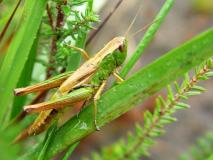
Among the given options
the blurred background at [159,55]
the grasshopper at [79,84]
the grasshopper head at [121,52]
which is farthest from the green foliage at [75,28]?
the blurred background at [159,55]

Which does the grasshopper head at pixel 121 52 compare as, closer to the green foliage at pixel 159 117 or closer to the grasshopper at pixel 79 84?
the grasshopper at pixel 79 84

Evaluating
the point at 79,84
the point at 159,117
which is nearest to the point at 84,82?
the point at 79,84

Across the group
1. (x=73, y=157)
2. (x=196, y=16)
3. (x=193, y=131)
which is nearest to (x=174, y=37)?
(x=196, y=16)

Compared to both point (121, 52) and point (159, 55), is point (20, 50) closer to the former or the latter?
point (121, 52)

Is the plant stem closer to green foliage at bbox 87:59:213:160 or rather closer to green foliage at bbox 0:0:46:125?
green foliage at bbox 87:59:213:160

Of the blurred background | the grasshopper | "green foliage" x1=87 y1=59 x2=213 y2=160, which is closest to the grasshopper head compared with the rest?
the grasshopper

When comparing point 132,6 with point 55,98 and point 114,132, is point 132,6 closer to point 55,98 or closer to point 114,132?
point 114,132

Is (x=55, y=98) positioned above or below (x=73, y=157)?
above
